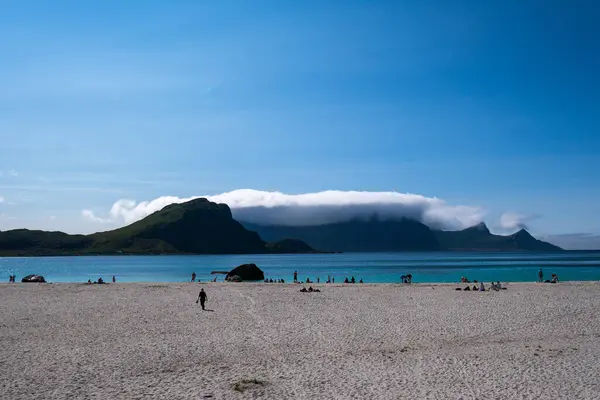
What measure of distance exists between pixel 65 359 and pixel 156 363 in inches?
134

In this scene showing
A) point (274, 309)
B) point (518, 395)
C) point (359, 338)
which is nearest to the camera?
point (518, 395)

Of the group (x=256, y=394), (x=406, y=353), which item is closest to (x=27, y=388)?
(x=256, y=394)

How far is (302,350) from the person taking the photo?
19641mm

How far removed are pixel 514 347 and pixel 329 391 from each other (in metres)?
9.67

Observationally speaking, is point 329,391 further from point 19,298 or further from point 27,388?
point 19,298

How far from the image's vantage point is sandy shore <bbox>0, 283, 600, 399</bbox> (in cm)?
1434

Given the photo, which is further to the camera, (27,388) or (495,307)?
(495,307)

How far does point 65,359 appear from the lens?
17.8m

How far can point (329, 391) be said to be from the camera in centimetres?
1410

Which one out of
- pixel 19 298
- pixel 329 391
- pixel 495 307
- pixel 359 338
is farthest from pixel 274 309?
pixel 19 298

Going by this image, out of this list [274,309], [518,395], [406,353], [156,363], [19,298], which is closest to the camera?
[518,395]

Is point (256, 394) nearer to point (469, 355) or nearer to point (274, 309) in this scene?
point (469, 355)

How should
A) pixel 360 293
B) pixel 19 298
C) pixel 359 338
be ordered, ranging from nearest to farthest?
pixel 359 338 < pixel 19 298 < pixel 360 293

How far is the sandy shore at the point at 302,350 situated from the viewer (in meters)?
14.3
